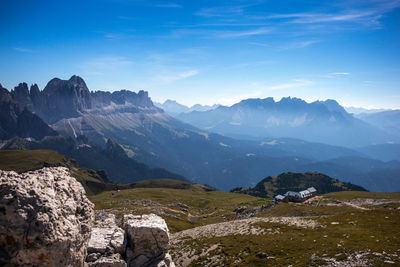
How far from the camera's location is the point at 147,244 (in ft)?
67.4

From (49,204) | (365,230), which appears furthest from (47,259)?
(365,230)

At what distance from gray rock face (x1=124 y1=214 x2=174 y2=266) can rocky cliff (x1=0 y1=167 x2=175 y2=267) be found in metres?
0.09

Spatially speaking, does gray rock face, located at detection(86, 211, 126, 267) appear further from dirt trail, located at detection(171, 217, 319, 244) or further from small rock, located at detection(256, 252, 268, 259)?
dirt trail, located at detection(171, 217, 319, 244)

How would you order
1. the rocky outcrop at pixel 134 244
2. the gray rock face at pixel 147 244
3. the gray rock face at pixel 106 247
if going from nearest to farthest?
the gray rock face at pixel 106 247, the rocky outcrop at pixel 134 244, the gray rock face at pixel 147 244

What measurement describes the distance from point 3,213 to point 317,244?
3685 cm

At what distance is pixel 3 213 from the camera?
12266 millimetres

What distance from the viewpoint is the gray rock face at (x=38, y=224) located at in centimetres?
1213

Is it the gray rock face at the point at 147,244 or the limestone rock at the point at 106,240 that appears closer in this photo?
the limestone rock at the point at 106,240

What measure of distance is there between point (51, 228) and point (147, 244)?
9820 millimetres

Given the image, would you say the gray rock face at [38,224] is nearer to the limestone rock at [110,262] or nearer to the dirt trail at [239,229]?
the limestone rock at [110,262]

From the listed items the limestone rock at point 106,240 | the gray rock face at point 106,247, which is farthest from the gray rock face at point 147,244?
the gray rock face at point 106,247

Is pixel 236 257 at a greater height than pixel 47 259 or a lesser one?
lesser

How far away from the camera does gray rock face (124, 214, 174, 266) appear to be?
20000mm

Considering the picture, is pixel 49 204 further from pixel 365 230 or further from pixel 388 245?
pixel 365 230
